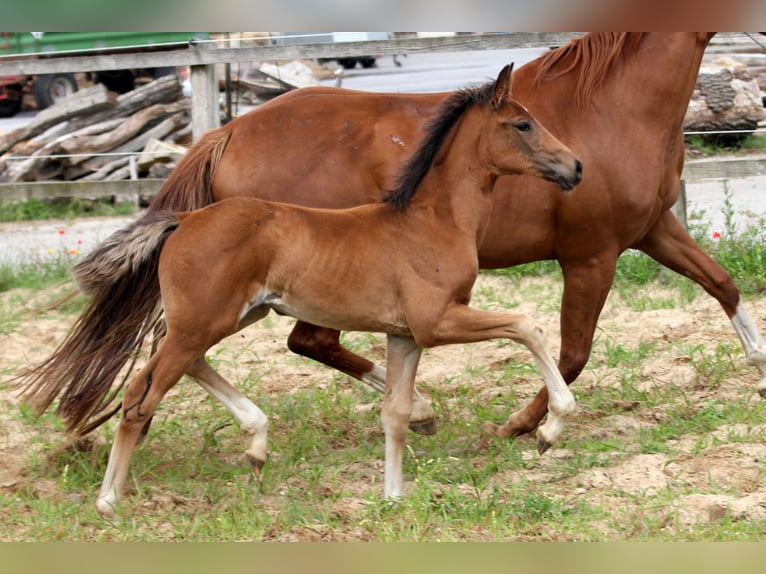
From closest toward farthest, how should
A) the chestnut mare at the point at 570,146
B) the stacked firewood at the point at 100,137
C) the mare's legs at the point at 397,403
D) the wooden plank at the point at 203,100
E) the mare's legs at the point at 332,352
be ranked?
the mare's legs at the point at 397,403 → the chestnut mare at the point at 570,146 → the mare's legs at the point at 332,352 → the wooden plank at the point at 203,100 → the stacked firewood at the point at 100,137

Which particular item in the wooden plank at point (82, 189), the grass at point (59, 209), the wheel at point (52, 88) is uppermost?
the wooden plank at point (82, 189)

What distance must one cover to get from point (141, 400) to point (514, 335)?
152 cm

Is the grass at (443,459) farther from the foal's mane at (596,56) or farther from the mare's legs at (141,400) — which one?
the foal's mane at (596,56)

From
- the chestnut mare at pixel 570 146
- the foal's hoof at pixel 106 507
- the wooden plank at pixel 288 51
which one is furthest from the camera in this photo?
the wooden plank at pixel 288 51

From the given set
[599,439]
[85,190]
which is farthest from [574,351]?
[85,190]

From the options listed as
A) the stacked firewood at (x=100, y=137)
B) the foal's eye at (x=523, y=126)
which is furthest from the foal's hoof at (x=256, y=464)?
the stacked firewood at (x=100, y=137)

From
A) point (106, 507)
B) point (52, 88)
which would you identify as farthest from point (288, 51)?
point (52, 88)

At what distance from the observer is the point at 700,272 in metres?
4.95

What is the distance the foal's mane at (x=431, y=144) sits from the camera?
3.95 metres

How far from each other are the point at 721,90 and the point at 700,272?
6.06 meters

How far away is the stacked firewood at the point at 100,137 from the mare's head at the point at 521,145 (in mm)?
6832

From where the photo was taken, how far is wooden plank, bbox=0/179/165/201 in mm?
7676

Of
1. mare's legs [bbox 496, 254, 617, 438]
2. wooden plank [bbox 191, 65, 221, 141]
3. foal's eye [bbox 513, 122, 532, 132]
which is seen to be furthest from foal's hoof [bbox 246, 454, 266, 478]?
wooden plank [bbox 191, 65, 221, 141]
